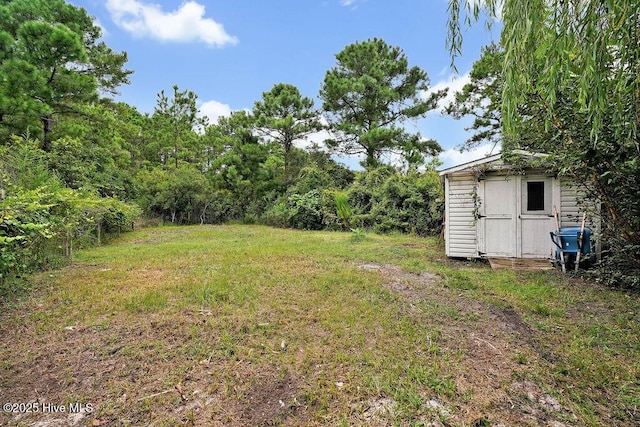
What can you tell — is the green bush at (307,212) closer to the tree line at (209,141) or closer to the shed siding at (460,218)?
the tree line at (209,141)

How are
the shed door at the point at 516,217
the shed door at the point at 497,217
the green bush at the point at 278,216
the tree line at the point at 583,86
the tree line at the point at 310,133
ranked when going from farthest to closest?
the green bush at the point at 278,216 → the shed door at the point at 497,217 → the shed door at the point at 516,217 → the tree line at the point at 310,133 → the tree line at the point at 583,86

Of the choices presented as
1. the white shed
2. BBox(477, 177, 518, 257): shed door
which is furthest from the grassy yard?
BBox(477, 177, 518, 257): shed door

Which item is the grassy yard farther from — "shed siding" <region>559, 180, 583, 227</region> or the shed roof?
the shed roof

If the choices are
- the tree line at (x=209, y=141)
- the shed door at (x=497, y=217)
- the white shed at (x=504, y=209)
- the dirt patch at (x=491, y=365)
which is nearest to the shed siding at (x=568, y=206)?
the white shed at (x=504, y=209)

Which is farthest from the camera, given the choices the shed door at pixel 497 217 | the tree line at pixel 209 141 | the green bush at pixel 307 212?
the green bush at pixel 307 212

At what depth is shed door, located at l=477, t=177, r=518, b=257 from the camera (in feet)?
20.1

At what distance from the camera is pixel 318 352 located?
2533 mm

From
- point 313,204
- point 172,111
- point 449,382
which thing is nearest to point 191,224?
point 313,204

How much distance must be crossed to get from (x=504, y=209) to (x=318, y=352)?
537cm

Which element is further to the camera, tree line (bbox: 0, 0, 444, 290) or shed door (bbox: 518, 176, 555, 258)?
tree line (bbox: 0, 0, 444, 290)

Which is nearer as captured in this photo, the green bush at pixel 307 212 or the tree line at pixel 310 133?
the tree line at pixel 310 133

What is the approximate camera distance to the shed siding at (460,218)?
6.58 metres

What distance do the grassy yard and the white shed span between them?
1445 millimetres

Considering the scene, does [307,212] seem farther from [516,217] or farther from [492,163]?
[516,217]
